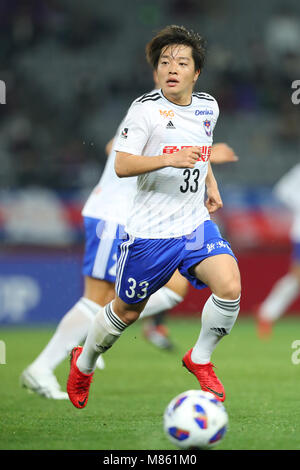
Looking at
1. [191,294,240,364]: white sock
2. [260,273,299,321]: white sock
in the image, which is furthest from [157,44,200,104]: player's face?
[260,273,299,321]: white sock

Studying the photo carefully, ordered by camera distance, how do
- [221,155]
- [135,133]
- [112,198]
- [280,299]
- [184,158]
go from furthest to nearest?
1. [280,299]
2. [112,198]
3. [221,155]
4. [135,133]
5. [184,158]

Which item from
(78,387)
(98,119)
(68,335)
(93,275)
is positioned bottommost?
(98,119)

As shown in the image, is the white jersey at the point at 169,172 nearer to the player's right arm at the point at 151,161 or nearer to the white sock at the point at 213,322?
the player's right arm at the point at 151,161

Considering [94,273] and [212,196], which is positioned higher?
[212,196]

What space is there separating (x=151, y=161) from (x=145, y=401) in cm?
193

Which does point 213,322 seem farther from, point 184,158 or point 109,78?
point 109,78

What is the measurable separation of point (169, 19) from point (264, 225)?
18.9 ft

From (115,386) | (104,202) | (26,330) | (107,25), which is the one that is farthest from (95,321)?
(107,25)

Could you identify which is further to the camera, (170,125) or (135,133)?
(170,125)

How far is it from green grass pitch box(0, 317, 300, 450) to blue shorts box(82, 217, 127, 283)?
85cm

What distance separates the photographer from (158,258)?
470cm

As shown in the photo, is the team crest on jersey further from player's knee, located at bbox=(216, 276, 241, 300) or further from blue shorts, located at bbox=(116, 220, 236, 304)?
player's knee, located at bbox=(216, 276, 241, 300)

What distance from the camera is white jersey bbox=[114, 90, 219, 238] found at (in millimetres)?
4609

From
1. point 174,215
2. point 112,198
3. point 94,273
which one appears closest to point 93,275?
point 94,273
